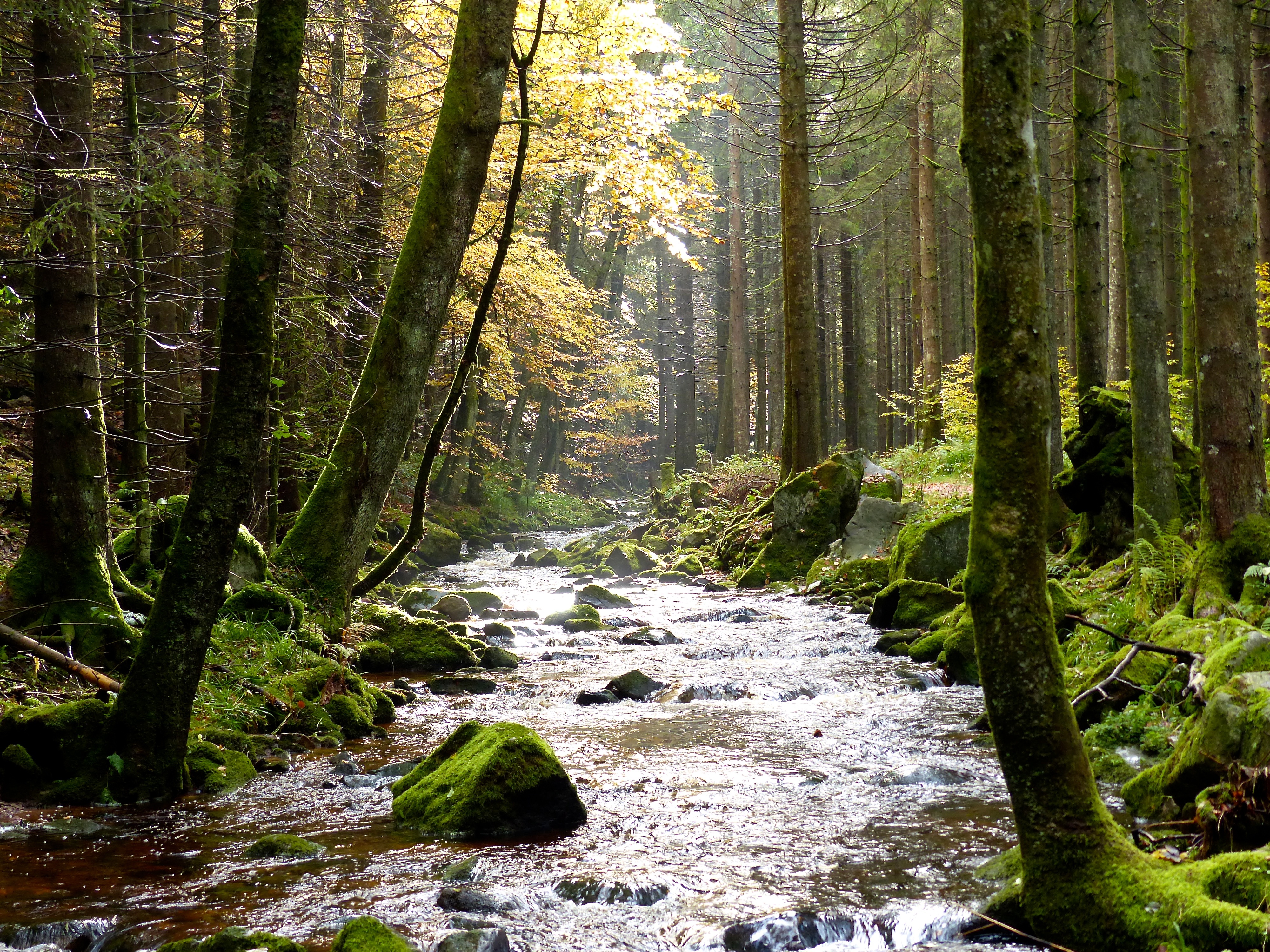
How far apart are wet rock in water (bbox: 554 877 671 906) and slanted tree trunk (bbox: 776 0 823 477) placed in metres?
12.8

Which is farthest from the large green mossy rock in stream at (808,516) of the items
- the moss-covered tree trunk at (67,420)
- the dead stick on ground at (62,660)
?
the dead stick on ground at (62,660)

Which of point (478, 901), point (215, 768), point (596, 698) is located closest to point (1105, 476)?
point (596, 698)

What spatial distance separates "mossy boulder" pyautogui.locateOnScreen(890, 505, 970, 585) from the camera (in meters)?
11.4

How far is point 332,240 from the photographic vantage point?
690 cm

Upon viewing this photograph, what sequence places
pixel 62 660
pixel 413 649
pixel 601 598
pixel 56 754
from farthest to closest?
1. pixel 601 598
2. pixel 413 649
3. pixel 62 660
4. pixel 56 754

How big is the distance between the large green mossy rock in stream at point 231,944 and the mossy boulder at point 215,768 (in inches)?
92.7

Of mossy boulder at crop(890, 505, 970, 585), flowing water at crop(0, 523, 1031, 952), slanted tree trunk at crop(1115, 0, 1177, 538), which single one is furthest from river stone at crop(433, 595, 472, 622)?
slanted tree trunk at crop(1115, 0, 1177, 538)

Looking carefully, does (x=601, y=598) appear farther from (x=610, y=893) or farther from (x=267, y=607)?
(x=610, y=893)

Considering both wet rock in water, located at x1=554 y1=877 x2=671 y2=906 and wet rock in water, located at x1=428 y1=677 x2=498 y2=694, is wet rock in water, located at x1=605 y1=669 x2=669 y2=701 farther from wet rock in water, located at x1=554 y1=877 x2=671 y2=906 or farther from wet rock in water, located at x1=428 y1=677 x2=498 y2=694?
wet rock in water, located at x1=554 y1=877 x2=671 y2=906

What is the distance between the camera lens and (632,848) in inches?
185

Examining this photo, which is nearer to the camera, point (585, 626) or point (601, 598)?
point (585, 626)

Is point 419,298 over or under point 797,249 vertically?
under

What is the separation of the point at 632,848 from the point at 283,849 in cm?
178

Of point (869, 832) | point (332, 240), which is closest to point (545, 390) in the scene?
point (332, 240)
